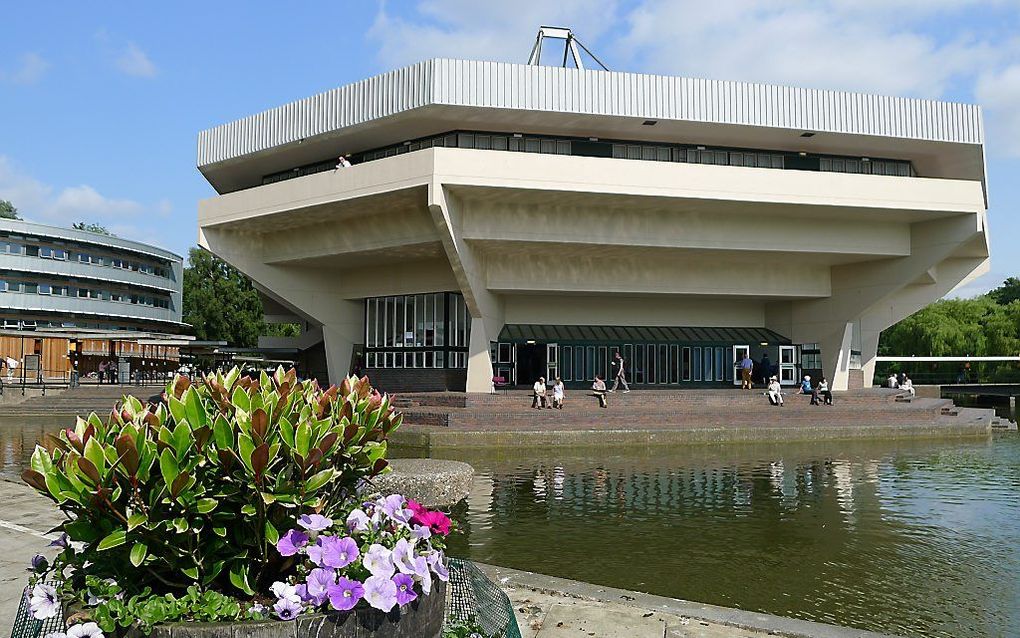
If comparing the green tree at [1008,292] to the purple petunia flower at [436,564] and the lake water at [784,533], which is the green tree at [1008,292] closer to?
the lake water at [784,533]

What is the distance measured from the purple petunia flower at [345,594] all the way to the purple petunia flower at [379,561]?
8 centimetres

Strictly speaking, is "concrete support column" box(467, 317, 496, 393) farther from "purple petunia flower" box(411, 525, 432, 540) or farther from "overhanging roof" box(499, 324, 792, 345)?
"purple petunia flower" box(411, 525, 432, 540)

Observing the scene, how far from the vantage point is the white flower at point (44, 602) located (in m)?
3.06

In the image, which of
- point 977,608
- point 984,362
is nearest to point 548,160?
point 977,608

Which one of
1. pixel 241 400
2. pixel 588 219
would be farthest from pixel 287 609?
pixel 588 219

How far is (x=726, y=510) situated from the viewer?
10742mm

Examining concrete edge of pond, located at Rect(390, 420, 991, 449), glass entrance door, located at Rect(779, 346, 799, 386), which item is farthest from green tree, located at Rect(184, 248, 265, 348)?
concrete edge of pond, located at Rect(390, 420, 991, 449)

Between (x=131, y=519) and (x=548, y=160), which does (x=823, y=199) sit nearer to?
(x=548, y=160)

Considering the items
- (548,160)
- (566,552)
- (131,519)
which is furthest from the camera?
(548,160)

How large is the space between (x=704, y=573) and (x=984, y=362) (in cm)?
5344

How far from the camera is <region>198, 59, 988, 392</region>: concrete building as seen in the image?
2402cm

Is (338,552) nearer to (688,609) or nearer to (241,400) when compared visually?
(241,400)

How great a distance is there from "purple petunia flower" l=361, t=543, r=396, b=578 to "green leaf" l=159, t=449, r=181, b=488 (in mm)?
820

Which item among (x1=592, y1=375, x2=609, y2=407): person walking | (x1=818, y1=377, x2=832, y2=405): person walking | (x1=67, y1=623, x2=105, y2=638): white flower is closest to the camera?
(x1=67, y1=623, x2=105, y2=638): white flower
